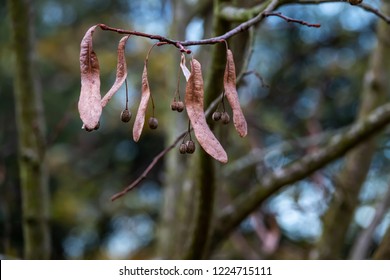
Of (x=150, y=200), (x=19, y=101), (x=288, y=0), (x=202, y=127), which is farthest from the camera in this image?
(x=150, y=200)

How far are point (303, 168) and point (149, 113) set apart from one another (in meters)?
1.92

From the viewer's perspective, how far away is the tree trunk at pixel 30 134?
1.58 m

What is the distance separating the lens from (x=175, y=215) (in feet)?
6.98

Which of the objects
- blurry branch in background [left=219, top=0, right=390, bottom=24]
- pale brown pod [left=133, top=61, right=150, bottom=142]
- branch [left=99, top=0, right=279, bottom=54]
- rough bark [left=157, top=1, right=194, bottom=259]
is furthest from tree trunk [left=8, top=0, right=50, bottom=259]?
pale brown pod [left=133, top=61, right=150, bottom=142]

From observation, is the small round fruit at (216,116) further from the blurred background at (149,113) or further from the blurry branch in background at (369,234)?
the blurred background at (149,113)

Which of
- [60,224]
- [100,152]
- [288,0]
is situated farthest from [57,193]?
[288,0]

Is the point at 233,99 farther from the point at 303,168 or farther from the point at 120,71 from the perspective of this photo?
the point at 303,168

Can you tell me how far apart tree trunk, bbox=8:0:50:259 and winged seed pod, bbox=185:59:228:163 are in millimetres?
1011

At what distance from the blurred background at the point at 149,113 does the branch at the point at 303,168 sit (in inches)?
39.6

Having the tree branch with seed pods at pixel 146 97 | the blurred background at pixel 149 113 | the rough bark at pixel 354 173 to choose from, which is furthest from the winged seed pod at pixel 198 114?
the blurred background at pixel 149 113

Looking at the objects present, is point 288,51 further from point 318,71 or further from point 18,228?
point 18,228

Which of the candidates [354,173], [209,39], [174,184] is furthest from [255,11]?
[174,184]
